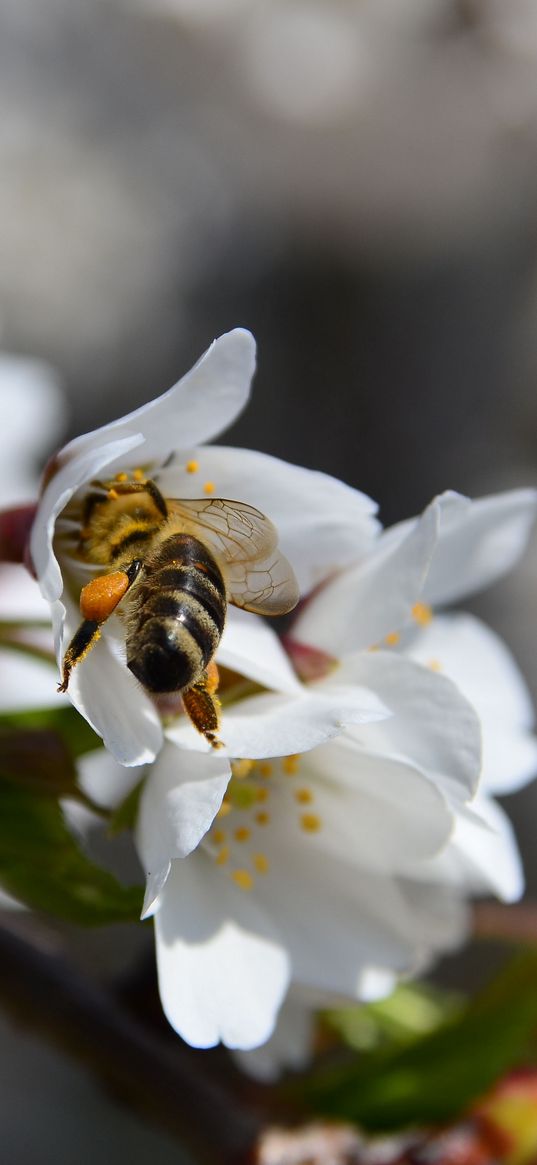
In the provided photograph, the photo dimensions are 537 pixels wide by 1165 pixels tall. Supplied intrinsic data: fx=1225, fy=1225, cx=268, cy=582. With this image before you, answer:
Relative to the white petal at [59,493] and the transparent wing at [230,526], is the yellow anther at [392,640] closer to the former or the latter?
the transparent wing at [230,526]

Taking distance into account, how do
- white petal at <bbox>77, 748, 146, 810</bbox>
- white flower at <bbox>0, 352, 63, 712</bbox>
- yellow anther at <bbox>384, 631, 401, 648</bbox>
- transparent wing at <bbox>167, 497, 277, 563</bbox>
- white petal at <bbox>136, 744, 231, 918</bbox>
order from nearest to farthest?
1. white petal at <bbox>136, 744, 231, 918</bbox>
2. transparent wing at <bbox>167, 497, 277, 563</bbox>
3. yellow anther at <bbox>384, 631, 401, 648</bbox>
4. white petal at <bbox>77, 748, 146, 810</bbox>
5. white flower at <bbox>0, 352, 63, 712</bbox>

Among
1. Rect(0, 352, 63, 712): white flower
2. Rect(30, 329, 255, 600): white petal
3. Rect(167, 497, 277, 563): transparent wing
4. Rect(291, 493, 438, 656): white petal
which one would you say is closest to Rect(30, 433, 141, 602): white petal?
Rect(30, 329, 255, 600): white petal

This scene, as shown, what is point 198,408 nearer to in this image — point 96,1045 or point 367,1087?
point 96,1045

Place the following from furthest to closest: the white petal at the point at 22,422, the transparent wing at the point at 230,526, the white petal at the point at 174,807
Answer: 1. the white petal at the point at 22,422
2. the transparent wing at the point at 230,526
3. the white petal at the point at 174,807

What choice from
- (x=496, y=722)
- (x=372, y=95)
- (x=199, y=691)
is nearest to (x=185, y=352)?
(x=372, y=95)

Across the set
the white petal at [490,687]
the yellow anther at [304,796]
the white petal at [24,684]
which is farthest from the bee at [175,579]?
the white petal at [24,684]

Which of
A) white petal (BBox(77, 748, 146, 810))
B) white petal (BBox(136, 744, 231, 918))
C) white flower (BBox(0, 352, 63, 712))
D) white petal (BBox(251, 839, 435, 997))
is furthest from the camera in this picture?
white flower (BBox(0, 352, 63, 712))

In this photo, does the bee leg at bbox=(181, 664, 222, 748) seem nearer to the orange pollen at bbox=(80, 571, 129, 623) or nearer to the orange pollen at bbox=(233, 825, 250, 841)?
the orange pollen at bbox=(80, 571, 129, 623)
